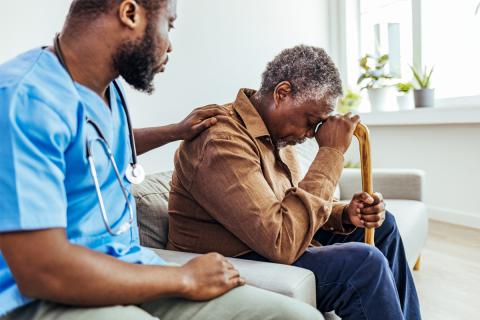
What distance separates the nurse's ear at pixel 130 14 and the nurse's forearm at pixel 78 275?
0.38 metres

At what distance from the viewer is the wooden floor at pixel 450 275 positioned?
1.81 meters

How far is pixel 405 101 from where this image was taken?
10.6 ft

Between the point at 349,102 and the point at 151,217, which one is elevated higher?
the point at 349,102

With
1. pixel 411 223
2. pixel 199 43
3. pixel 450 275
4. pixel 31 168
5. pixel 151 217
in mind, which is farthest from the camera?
pixel 199 43

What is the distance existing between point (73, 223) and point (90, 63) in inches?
11.5

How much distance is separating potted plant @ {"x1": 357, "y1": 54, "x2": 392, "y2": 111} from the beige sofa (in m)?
1.21

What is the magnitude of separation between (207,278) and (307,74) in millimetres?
694

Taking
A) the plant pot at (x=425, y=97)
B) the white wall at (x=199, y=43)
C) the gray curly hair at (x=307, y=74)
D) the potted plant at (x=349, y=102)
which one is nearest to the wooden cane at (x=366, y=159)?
the gray curly hair at (x=307, y=74)

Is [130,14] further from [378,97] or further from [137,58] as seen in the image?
[378,97]

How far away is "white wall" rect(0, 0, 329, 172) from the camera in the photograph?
158cm

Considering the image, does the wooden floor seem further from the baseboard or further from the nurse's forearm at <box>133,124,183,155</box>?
the nurse's forearm at <box>133,124,183,155</box>

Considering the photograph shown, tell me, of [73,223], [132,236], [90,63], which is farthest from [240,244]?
[90,63]

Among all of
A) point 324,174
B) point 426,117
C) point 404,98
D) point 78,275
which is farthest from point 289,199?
point 404,98

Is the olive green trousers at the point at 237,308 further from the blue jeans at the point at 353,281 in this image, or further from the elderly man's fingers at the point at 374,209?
the elderly man's fingers at the point at 374,209
